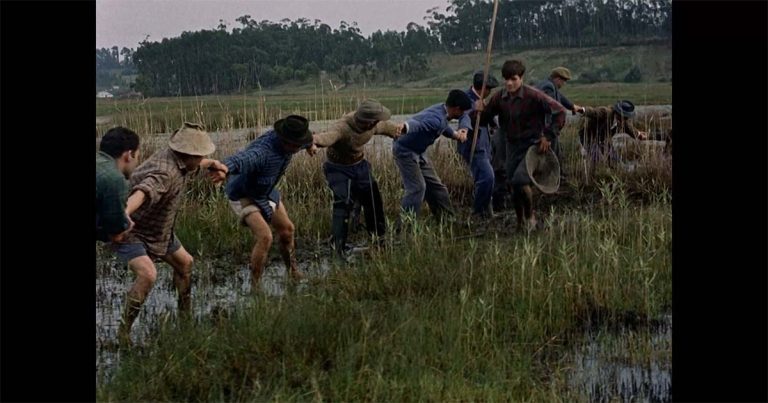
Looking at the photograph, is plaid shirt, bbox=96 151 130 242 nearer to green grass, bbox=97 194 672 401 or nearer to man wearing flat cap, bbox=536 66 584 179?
green grass, bbox=97 194 672 401

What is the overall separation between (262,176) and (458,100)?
7.34 feet

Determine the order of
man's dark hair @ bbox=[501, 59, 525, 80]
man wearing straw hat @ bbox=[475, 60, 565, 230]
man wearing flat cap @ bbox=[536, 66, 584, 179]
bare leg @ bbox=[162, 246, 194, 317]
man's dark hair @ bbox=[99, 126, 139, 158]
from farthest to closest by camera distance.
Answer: man wearing flat cap @ bbox=[536, 66, 584, 179], man wearing straw hat @ bbox=[475, 60, 565, 230], man's dark hair @ bbox=[501, 59, 525, 80], bare leg @ bbox=[162, 246, 194, 317], man's dark hair @ bbox=[99, 126, 139, 158]

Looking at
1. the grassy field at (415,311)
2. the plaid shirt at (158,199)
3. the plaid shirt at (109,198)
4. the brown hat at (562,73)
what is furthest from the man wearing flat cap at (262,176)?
the brown hat at (562,73)

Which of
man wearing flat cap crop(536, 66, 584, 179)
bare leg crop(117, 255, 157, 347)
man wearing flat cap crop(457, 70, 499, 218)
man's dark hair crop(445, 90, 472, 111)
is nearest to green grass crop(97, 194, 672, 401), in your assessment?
bare leg crop(117, 255, 157, 347)

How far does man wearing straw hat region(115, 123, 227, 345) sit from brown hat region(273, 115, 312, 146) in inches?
28.2

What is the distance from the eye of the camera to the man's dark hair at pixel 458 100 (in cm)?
844

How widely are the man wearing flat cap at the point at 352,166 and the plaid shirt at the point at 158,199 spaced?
1588 mm

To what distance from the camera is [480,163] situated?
9398 millimetres

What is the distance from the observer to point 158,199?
5.96m

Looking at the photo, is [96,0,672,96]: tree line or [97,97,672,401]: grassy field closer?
[97,97,672,401]: grassy field

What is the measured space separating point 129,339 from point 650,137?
5.53 metres

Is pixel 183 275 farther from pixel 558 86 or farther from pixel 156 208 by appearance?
pixel 558 86

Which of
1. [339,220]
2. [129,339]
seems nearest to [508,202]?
[339,220]

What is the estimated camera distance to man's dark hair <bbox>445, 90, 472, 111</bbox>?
8.44m
